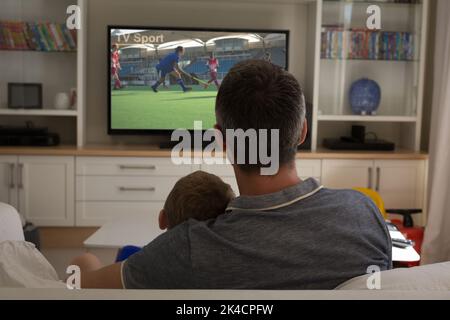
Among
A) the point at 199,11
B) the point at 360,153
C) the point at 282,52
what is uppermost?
the point at 199,11

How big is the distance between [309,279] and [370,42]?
3.89m

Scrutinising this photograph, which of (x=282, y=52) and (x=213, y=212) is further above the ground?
(x=282, y=52)

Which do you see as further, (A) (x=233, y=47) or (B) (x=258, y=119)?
(A) (x=233, y=47)

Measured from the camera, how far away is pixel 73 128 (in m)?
4.88

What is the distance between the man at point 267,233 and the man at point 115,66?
358 centimetres

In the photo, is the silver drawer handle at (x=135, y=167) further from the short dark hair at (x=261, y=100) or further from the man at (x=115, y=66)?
the short dark hair at (x=261, y=100)

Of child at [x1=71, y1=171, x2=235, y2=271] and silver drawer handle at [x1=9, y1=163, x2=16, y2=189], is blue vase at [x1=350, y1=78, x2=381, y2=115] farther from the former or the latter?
child at [x1=71, y1=171, x2=235, y2=271]

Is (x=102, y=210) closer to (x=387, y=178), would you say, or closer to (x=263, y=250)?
(x=387, y=178)

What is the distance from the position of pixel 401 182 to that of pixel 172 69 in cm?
187

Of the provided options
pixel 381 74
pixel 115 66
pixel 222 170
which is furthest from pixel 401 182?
pixel 115 66
